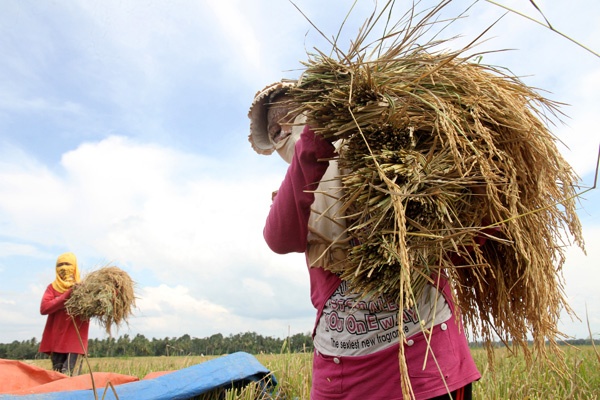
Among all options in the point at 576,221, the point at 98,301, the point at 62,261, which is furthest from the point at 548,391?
the point at 62,261

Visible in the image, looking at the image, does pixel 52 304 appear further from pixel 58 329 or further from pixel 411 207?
pixel 411 207

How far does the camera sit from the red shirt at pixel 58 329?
17.0 feet

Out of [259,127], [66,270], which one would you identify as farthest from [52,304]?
[259,127]

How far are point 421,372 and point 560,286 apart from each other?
77 centimetres

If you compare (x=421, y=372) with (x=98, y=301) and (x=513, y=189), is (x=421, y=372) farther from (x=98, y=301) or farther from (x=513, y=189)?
(x=98, y=301)

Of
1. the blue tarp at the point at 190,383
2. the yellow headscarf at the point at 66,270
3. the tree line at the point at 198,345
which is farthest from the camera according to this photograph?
the yellow headscarf at the point at 66,270

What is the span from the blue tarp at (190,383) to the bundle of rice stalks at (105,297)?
120 inches

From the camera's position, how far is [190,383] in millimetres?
2891

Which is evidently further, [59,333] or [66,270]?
[66,270]

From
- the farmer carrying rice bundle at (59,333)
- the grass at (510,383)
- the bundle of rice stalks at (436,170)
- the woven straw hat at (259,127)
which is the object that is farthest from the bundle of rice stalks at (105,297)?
the bundle of rice stalks at (436,170)

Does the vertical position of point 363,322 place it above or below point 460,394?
above

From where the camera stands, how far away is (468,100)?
1503 millimetres

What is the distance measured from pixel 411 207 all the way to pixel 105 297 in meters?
5.40

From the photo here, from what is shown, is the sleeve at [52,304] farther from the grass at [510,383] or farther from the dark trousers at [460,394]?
the dark trousers at [460,394]
